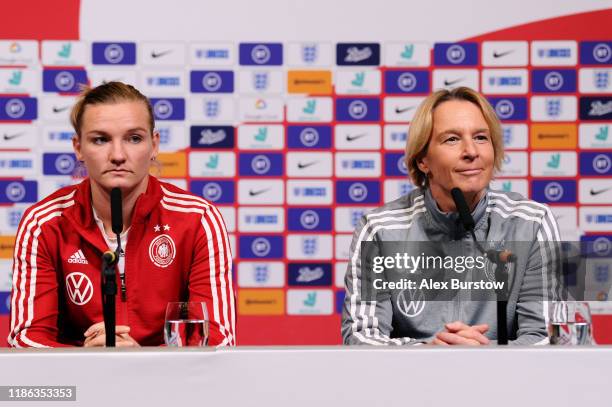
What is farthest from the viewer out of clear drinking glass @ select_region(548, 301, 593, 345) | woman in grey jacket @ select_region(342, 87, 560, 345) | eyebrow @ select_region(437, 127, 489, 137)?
eyebrow @ select_region(437, 127, 489, 137)

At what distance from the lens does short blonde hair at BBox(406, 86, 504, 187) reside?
1.85 meters

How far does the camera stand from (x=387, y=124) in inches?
109

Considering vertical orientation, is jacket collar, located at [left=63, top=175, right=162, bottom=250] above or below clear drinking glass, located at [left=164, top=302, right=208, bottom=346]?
above

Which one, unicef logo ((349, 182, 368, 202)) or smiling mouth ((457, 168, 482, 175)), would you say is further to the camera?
unicef logo ((349, 182, 368, 202))

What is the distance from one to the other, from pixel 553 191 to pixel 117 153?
1.67 m

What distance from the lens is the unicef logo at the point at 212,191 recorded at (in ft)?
9.06

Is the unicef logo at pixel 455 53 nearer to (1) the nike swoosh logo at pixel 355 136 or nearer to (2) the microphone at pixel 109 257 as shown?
(1) the nike swoosh logo at pixel 355 136

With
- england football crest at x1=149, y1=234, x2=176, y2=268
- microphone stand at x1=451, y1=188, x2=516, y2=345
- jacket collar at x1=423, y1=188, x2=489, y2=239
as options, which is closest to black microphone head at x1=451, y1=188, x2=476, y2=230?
microphone stand at x1=451, y1=188, x2=516, y2=345

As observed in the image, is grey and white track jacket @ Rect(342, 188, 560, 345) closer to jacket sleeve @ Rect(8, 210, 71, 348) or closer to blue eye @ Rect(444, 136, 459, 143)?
blue eye @ Rect(444, 136, 459, 143)

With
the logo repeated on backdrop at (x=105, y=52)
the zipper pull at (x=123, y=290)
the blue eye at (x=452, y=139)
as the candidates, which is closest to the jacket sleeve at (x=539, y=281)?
the blue eye at (x=452, y=139)

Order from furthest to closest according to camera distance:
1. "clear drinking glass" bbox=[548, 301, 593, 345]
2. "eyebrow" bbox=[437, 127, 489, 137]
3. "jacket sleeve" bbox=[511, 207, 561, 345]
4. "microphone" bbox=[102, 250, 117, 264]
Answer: "eyebrow" bbox=[437, 127, 489, 137] < "jacket sleeve" bbox=[511, 207, 561, 345] < "microphone" bbox=[102, 250, 117, 264] < "clear drinking glass" bbox=[548, 301, 593, 345]

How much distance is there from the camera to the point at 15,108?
8.95 ft

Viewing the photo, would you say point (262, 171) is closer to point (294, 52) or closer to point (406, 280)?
point (294, 52)

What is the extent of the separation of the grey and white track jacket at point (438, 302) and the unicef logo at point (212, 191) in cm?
103
